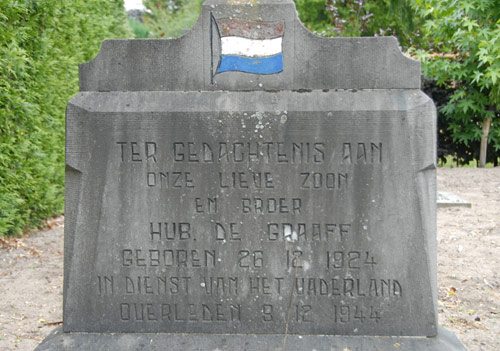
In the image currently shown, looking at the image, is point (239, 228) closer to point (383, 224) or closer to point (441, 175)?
point (383, 224)

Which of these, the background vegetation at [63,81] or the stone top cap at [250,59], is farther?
the background vegetation at [63,81]

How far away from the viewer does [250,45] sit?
2.40m

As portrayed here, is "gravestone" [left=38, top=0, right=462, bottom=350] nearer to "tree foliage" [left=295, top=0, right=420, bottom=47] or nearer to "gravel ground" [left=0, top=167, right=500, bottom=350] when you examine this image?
"gravel ground" [left=0, top=167, right=500, bottom=350]

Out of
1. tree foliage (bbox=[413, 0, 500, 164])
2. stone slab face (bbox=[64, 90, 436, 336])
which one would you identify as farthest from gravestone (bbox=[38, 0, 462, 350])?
tree foliage (bbox=[413, 0, 500, 164])

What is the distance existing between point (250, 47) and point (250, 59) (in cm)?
6

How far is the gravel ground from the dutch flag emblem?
1.97m

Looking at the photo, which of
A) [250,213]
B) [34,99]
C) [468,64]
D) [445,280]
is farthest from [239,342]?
[468,64]

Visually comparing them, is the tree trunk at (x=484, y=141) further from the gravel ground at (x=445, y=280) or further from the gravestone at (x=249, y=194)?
the gravestone at (x=249, y=194)

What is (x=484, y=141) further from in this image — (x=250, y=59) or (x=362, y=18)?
(x=250, y=59)

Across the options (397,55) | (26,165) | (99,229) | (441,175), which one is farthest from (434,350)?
(441,175)

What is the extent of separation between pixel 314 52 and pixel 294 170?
1.89 ft

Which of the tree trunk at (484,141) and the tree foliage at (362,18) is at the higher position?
the tree foliage at (362,18)

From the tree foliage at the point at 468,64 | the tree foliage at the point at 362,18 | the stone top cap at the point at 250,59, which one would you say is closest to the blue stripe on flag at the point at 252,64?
the stone top cap at the point at 250,59

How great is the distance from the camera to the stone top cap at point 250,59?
2367mm
